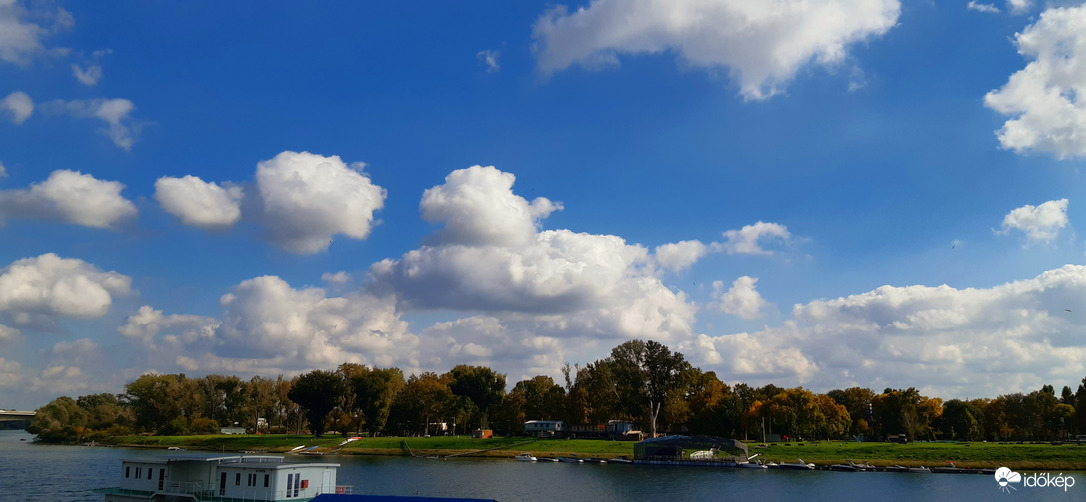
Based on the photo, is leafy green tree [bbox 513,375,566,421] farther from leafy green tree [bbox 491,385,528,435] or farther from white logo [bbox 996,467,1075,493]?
white logo [bbox 996,467,1075,493]

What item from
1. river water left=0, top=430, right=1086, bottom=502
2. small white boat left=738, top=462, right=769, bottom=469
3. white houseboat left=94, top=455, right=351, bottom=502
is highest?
white houseboat left=94, top=455, right=351, bottom=502

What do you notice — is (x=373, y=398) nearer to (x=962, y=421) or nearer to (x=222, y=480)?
(x=222, y=480)

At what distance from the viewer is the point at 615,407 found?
167000mm

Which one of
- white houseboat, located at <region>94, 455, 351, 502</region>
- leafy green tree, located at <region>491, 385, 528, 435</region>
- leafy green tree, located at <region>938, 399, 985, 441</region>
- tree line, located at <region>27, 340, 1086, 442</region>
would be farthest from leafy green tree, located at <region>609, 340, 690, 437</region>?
white houseboat, located at <region>94, 455, 351, 502</region>

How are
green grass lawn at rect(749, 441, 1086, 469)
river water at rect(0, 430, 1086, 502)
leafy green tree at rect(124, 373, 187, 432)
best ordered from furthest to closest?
1. leafy green tree at rect(124, 373, 187, 432)
2. green grass lawn at rect(749, 441, 1086, 469)
3. river water at rect(0, 430, 1086, 502)

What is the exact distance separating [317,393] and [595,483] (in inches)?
4017

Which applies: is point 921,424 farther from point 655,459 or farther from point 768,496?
point 768,496

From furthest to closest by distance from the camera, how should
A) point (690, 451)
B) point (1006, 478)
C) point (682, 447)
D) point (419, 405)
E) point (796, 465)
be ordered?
1. point (419, 405)
2. point (690, 451)
3. point (682, 447)
4. point (796, 465)
5. point (1006, 478)

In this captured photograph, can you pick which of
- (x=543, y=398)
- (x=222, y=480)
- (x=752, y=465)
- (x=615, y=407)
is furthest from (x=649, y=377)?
(x=222, y=480)

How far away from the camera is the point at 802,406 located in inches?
5595

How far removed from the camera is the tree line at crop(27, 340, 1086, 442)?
152 meters

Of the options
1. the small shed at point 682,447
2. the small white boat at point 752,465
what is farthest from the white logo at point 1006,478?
the small shed at point 682,447

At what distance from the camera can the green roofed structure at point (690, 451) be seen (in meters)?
120

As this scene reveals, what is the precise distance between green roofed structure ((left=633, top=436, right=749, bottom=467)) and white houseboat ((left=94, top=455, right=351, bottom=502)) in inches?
3176
